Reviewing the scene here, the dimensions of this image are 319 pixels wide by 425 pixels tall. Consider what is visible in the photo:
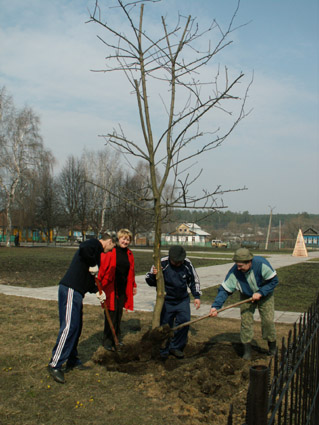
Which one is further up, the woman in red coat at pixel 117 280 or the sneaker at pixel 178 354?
the woman in red coat at pixel 117 280

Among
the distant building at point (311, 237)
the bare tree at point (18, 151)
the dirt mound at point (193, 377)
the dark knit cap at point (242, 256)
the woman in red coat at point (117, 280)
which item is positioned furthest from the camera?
the distant building at point (311, 237)

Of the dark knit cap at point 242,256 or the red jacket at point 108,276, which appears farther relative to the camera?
the red jacket at point 108,276

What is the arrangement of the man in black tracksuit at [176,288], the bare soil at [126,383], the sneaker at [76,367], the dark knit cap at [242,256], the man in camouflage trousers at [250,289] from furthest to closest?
the man in black tracksuit at [176,288] → the man in camouflage trousers at [250,289] → the dark knit cap at [242,256] → the sneaker at [76,367] → the bare soil at [126,383]

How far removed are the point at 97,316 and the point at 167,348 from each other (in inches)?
107

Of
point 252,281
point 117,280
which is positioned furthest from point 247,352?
point 117,280

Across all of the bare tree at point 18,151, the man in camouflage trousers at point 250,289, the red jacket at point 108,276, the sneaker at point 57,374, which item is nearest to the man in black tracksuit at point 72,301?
the sneaker at point 57,374

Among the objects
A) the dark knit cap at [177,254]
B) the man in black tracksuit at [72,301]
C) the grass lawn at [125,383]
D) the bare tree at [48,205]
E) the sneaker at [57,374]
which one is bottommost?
the grass lawn at [125,383]

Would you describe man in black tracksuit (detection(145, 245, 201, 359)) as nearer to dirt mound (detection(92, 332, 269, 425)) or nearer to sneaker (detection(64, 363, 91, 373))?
dirt mound (detection(92, 332, 269, 425))

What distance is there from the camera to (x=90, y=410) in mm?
3689

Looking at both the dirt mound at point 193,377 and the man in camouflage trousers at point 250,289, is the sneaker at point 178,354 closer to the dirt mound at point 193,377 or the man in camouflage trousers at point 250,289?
the dirt mound at point 193,377

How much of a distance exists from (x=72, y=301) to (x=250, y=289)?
225 centimetres

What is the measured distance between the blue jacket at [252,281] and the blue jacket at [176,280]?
43 centimetres

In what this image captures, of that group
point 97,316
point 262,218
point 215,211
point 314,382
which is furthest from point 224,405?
point 262,218

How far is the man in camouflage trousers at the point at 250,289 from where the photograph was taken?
5.09 metres
